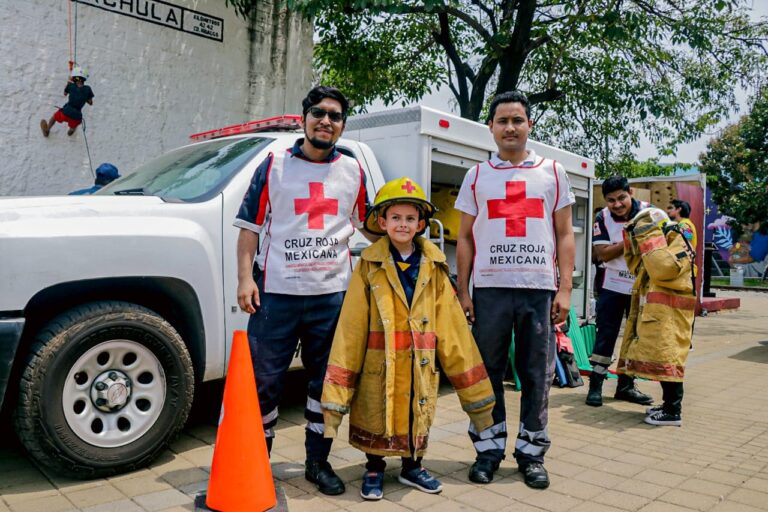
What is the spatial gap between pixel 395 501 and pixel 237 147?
2542 mm

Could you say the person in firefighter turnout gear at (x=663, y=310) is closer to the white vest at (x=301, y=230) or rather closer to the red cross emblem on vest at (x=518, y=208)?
the red cross emblem on vest at (x=518, y=208)

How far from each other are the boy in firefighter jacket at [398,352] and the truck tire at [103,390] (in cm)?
98

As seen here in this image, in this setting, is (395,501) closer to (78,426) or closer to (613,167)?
(78,426)

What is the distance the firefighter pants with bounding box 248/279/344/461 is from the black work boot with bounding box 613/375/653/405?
339 centimetres

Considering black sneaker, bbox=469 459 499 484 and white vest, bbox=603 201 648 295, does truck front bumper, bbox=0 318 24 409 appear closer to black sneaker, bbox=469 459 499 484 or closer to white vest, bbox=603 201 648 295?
black sneaker, bbox=469 459 499 484

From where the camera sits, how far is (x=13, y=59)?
713 cm

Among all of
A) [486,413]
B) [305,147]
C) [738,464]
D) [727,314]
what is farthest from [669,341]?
[727,314]

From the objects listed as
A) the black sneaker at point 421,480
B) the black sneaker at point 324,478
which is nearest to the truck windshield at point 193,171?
the black sneaker at point 324,478

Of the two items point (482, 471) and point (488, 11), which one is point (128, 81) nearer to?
point (482, 471)

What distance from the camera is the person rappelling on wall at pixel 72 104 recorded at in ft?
24.2

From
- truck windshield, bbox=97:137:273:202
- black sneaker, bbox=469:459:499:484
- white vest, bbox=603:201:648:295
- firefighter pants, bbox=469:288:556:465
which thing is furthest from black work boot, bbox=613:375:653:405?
truck windshield, bbox=97:137:273:202

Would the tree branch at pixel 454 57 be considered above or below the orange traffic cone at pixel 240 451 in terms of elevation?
above

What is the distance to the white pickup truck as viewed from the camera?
10.6 ft

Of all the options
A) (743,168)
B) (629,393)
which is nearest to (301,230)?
(629,393)
